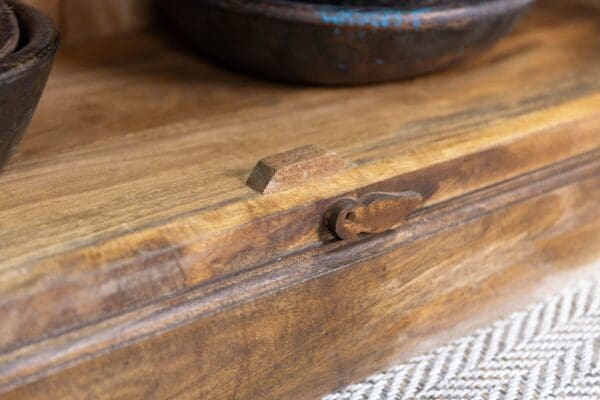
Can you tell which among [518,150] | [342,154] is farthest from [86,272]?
[518,150]

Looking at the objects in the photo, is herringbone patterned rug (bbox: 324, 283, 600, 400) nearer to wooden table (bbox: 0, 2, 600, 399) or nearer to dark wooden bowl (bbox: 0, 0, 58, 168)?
wooden table (bbox: 0, 2, 600, 399)

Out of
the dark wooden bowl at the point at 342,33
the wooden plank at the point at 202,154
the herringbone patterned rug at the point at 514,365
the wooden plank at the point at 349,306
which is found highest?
the dark wooden bowl at the point at 342,33

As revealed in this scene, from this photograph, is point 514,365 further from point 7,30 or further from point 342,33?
point 7,30

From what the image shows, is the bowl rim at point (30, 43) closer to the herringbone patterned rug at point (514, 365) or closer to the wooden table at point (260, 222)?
the wooden table at point (260, 222)

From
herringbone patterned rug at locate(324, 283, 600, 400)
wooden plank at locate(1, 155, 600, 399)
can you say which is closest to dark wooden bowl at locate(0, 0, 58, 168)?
wooden plank at locate(1, 155, 600, 399)

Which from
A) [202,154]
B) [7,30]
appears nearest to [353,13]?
[202,154]

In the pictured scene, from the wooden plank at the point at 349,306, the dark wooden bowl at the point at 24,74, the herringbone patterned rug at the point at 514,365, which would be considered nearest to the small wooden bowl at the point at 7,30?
the dark wooden bowl at the point at 24,74
